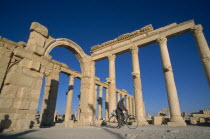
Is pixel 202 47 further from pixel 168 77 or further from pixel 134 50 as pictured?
pixel 134 50

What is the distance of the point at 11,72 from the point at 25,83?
2.57 feet

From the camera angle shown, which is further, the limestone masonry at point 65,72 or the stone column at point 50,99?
the stone column at point 50,99

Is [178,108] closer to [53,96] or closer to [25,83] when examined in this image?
[25,83]

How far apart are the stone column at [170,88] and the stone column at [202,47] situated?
98.3 inches

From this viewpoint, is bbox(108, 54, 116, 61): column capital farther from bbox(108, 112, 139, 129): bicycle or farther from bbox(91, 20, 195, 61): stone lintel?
bbox(108, 112, 139, 129): bicycle

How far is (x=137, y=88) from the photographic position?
1249 centimetres

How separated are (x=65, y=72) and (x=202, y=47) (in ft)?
59.7

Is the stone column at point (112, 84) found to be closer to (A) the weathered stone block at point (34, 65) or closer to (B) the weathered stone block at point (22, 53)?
(A) the weathered stone block at point (34, 65)

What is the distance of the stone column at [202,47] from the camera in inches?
406

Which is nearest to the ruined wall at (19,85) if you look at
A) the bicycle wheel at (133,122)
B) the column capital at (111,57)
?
the bicycle wheel at (133,122)

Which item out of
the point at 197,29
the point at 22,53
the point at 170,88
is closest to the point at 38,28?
the point at 22,53

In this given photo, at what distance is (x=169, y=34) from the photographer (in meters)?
12.6

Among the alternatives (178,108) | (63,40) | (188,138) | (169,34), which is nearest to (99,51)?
(63,40)

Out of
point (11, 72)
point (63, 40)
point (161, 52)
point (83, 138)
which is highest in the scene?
point (63, 40)
